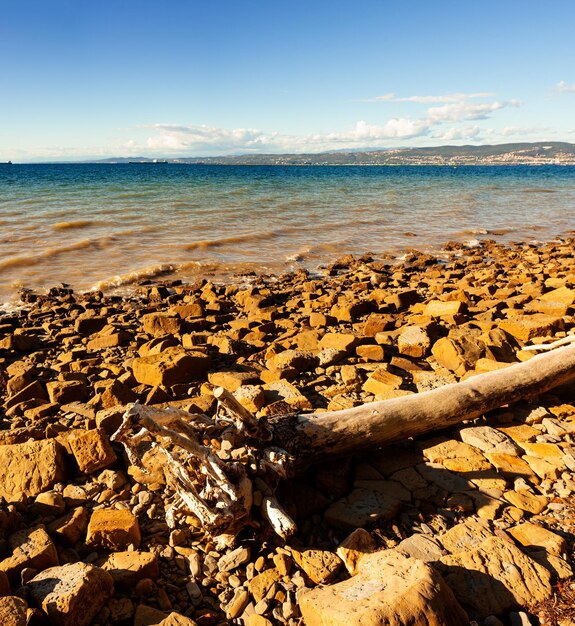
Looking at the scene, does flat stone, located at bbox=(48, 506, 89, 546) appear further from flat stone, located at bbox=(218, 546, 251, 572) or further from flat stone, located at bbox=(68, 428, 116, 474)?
flat stone, located at bbox=(218, 546, 251, 572)

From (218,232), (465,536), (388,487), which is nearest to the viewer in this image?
(465,536)

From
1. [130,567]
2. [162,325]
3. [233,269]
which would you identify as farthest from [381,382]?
[233,269]

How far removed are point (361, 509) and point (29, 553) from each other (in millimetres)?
1870

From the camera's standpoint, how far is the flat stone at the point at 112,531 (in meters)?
2.62

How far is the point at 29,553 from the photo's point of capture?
2.41 m

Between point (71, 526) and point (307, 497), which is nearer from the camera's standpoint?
point (71, 526)

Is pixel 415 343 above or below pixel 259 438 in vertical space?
below

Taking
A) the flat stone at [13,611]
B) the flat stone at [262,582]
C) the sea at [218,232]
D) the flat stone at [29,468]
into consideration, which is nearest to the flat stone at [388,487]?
the flat stone at [262,582]

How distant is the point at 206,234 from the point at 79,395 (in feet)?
36.5

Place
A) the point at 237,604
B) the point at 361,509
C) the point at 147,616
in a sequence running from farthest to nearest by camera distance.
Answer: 1. the point at 361,509
2. the point at 237,604
3. the point at 147,616

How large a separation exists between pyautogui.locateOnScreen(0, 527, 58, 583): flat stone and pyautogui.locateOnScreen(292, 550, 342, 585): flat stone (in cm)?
131

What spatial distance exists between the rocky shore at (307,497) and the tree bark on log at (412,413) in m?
0.13

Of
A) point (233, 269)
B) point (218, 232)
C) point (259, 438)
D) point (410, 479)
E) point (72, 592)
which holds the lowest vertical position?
point (233, 269)

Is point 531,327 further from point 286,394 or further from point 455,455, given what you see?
point 286,394
